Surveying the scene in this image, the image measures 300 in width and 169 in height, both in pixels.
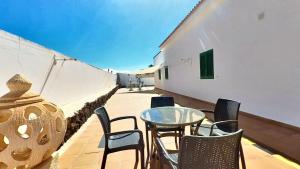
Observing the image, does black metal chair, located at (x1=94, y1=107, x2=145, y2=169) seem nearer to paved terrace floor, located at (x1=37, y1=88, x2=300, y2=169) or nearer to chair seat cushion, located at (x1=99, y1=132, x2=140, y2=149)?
chair seat cushion, located at (x1=99, y1=132, x2=140, y2=149)

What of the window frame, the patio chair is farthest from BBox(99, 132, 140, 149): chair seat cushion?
the window frame

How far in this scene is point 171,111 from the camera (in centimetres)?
304

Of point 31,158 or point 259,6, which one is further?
point 259,6

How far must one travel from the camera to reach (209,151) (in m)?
1.48

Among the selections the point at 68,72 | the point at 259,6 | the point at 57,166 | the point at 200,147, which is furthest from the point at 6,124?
the point at 259,6

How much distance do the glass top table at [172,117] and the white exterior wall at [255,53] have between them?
103 inches

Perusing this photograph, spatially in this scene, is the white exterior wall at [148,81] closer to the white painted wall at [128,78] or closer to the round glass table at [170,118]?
the white painted wall at [128,78]

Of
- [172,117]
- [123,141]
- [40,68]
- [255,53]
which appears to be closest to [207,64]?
[255,53]

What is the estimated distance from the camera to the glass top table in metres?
2.40

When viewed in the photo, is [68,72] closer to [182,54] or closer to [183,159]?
[183,159]

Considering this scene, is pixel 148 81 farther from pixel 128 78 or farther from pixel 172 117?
pixel 172 117

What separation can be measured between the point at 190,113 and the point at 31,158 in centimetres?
215

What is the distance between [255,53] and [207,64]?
2.98 m

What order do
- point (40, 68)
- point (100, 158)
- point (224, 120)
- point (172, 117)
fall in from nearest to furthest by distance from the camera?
point (172, 117) < point (224, 120) < point (100, 158) < point (40, 68)
